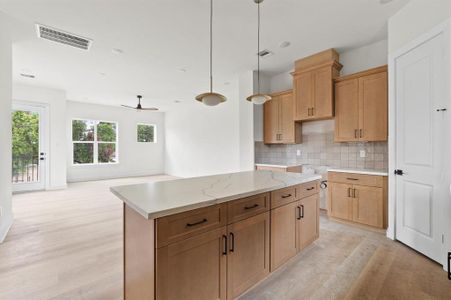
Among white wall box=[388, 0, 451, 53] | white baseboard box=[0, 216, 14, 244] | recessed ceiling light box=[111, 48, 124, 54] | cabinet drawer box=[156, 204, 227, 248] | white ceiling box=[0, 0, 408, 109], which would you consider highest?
white ceiling box=[0, 0, 408, 109]

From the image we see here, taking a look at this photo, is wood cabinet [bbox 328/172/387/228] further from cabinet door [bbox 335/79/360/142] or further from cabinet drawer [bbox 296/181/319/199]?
cabinet drawer [bbox 296/181/319/199]

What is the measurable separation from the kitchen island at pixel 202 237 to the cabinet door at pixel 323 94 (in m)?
2.16

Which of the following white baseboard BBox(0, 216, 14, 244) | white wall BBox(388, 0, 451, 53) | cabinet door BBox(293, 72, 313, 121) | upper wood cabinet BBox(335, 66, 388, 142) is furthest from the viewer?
cabinet door BBox(293, 72, 313, 121)

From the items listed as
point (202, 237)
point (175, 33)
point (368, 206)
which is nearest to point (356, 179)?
point (368, 206)

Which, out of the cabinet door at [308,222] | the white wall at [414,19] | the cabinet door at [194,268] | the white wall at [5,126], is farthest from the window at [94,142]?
the white wall at [414,19]

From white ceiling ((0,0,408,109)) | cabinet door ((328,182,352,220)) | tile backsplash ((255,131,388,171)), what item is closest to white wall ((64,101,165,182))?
white ceiling ((0,0,408,109))

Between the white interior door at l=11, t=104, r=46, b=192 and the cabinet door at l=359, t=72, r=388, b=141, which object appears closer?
the cabinet door at l=359, t=72, r=388, b=141

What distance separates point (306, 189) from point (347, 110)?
195 cm

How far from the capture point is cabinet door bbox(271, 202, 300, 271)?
1.95 meters

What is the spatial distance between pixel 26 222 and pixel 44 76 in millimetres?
3394

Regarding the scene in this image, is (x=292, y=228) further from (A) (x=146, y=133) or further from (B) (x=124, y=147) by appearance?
(A) (x=146, y=133)

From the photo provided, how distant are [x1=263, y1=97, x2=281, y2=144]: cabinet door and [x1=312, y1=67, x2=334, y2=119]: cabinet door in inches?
35.3

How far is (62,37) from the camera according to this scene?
3.24 metres

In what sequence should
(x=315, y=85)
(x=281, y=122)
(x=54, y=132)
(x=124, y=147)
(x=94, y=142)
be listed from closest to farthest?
(x=315, y=85) < (x=281, y=122) < (x=54, y=132) < (x=94, y=142) < (x=124, y=147)
